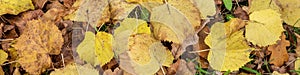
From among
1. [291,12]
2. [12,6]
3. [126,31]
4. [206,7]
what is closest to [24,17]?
[12,6]

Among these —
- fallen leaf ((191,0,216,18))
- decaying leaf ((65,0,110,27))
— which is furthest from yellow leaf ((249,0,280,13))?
decaying leaf ((65,0,110,27))

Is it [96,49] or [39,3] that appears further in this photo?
[39,3]

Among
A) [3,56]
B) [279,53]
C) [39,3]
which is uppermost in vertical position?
[39,3]

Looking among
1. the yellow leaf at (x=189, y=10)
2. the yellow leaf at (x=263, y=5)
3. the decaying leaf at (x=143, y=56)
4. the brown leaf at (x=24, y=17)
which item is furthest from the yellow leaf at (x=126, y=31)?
the yellow leaf at (x=263, y=5)

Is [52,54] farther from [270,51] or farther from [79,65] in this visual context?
[270,51]

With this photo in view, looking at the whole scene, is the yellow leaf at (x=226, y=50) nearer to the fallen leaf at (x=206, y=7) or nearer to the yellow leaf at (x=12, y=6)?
the fallen leaf at (x=206, y=7)

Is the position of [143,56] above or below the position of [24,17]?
below

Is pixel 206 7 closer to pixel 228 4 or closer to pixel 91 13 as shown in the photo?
pixel 228 4
